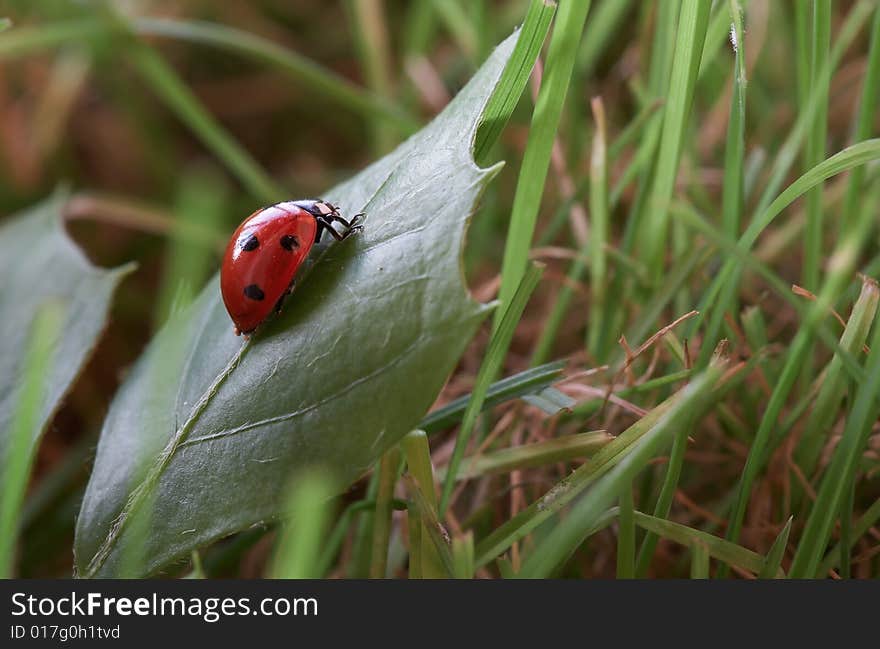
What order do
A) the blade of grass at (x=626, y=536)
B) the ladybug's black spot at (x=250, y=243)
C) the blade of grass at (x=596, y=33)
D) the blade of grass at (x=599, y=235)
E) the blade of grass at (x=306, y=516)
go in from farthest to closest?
the blade of grass at (x=596, y=33) < the blade of grass at (x=599, y=235) < the ladybug's black spot at (x=250, y=243) < the blade of grass at (x=626, y=536) < the blade of grass at (x=306, y=516)

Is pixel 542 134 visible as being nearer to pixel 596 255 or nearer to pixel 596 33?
pixel 596 255

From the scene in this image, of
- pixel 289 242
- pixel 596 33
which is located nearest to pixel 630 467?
pixel 289 242

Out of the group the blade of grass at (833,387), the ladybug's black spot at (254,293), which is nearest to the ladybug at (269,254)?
the ladybug's black spot at (254,293)

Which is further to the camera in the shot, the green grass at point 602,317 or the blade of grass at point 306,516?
the green grass at point 602,317

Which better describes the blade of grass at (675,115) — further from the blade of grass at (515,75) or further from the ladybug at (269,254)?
the ladybug at (269,254)

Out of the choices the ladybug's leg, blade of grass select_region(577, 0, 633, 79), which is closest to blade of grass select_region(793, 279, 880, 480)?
the ladybug's leg

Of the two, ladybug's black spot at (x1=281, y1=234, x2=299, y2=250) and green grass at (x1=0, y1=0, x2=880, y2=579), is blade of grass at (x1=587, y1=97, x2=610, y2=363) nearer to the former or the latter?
green grass at (x1=0, y1=0, x2=880, y2=579)

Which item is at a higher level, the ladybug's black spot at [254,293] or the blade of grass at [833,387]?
the ladybug's black spot at [254,293]
